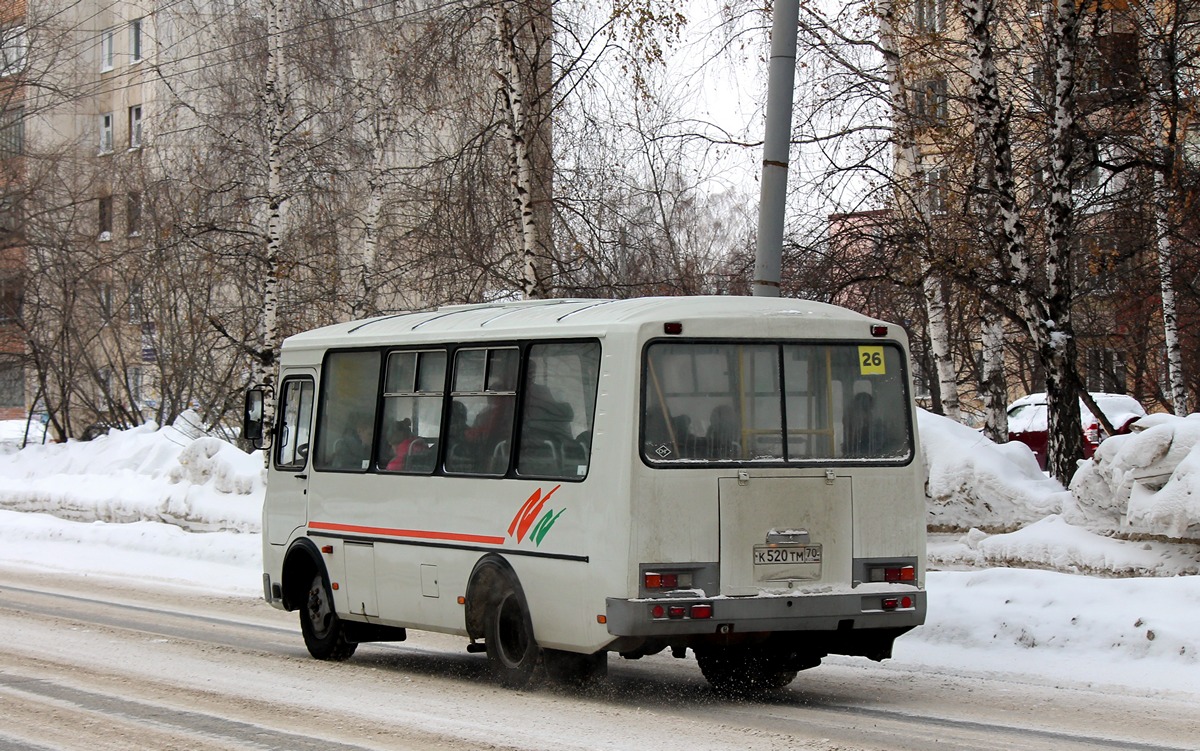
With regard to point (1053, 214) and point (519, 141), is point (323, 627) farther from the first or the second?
point (519, 141)

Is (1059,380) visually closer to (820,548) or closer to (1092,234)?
(1092,234)

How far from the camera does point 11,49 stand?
3897cm

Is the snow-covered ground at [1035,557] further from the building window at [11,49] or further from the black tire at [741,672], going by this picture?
the building window at [11,49]

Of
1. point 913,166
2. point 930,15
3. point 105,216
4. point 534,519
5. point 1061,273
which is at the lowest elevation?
point 534,519

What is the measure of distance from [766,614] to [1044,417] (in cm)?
2405

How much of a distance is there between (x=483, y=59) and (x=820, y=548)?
550 inches

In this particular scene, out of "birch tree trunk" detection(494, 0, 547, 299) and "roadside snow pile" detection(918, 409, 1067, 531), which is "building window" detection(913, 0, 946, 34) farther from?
"birch tree trunk" detection(494, 0, 547, 299)

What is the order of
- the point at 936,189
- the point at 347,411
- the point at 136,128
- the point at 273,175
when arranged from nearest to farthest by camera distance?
the point at 347,411 < the point at 936,189 < the point at 273,175 < the point at 136,128

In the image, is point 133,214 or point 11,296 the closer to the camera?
point 133,214

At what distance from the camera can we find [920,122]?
1916 centimetres

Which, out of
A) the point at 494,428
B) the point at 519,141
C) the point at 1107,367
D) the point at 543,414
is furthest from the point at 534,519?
the point at 1107,367

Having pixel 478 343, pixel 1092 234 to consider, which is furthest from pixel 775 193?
pixel 1092 234

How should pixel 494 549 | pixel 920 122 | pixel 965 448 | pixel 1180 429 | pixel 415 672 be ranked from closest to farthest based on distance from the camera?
pixel 494 549 < pixel 415 672 < pixel 1180 429 < pixel 965 448 < pixel 920 122

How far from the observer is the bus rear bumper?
9156mm
